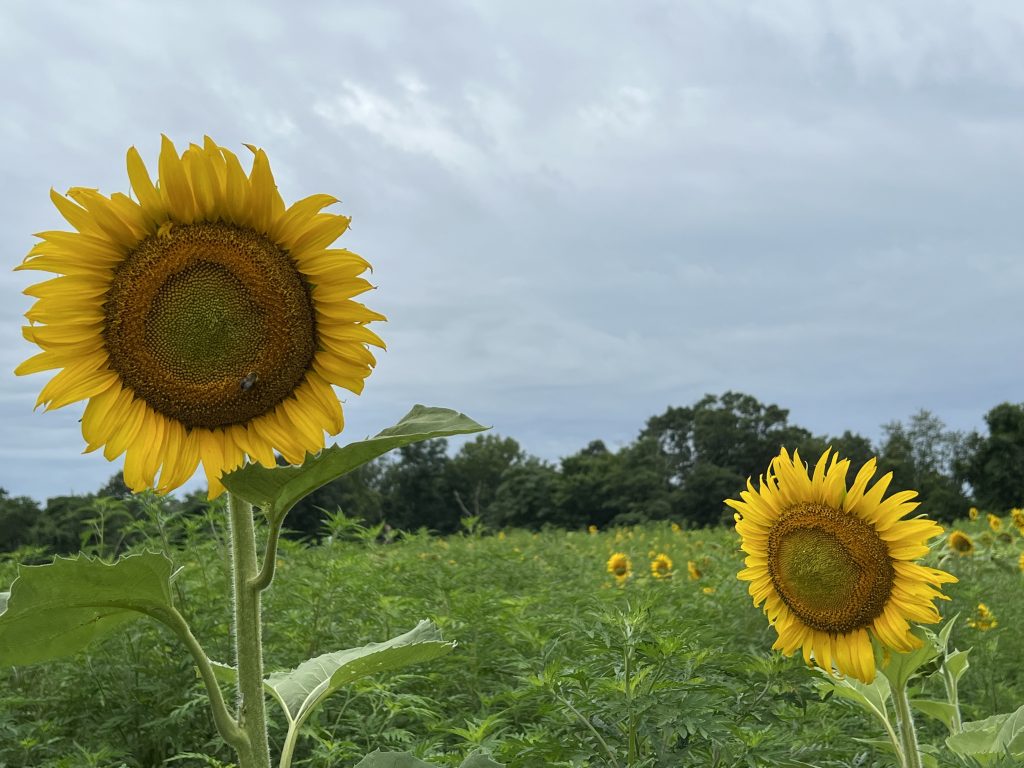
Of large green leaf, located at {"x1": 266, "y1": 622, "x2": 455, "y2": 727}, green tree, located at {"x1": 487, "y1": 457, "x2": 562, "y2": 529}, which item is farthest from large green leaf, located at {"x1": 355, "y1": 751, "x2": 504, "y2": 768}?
green tree, located at {"x1": 487, "y1": 457, "x2": 562, "y2": 529}

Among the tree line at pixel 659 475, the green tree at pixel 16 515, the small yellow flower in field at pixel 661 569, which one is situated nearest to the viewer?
the small yellow flower in field at pixel 661 569

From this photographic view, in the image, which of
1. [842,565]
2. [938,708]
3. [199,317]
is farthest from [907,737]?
[199,317]

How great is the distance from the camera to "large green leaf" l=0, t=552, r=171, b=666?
1.35m

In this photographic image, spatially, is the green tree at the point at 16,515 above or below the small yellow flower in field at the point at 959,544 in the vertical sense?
above

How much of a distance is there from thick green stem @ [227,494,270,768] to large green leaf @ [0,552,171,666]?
0.11m

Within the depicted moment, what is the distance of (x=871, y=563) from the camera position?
8.81 feet

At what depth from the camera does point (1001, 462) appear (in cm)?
4447

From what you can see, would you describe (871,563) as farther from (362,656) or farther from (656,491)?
(656,491)

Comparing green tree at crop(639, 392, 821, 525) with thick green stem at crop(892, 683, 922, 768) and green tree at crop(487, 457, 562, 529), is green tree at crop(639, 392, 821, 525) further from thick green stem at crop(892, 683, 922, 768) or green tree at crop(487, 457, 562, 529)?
thick green stem at crop(892, 683, 922, 768)

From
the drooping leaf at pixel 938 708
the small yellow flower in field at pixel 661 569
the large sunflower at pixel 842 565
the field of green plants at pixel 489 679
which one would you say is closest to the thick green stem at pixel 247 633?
the field of green plants at pixel 489 679

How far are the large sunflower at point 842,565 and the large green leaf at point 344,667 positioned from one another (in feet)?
4.06

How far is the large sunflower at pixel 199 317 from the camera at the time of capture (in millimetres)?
1550

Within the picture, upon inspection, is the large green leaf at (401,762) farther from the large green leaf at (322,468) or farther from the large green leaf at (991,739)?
the large green leaf at (991,739)

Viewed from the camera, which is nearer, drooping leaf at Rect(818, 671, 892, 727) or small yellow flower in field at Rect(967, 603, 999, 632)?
drooping leaf at Rect(818, 671, 892, 727)
